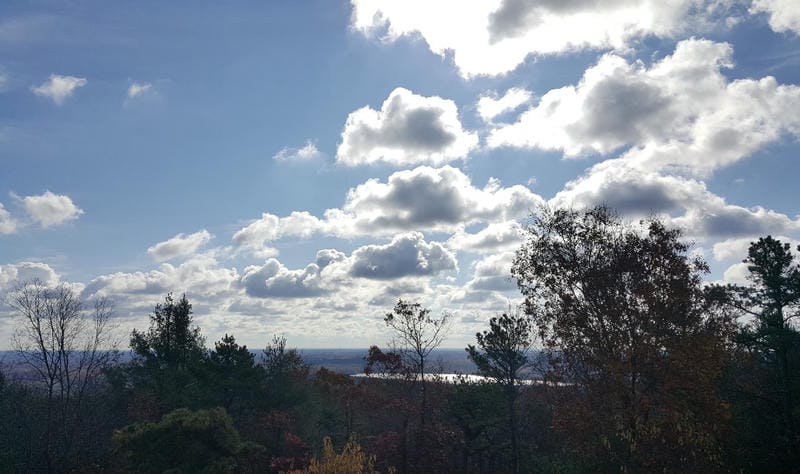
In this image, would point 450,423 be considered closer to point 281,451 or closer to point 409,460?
point 409,460

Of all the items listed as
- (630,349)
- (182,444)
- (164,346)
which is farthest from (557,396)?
(164,346)

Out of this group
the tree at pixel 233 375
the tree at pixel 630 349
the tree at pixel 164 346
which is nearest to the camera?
the tree at pixel 630 349

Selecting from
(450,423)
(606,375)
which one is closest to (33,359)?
(450,423)

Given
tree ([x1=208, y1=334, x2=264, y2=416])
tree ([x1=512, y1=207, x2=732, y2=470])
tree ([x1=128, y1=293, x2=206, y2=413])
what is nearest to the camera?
tree ([x1=512, y1=207, x2=732, y2=470])

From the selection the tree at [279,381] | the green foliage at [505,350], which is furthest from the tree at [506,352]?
the tree at [279,381]

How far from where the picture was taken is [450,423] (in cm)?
3625

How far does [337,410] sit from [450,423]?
10396 mm

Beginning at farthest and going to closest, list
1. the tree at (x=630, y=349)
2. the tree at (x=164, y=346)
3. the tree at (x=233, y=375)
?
the tree at (x=164, y=346) → the tree at (x=233, y=375) → the tree at (x=630, y=349)

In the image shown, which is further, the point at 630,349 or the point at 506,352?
the point at 506,352

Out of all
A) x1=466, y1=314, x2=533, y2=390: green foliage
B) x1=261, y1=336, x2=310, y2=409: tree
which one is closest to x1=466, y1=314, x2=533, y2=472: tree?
x1=466, y1=314, x2=533, y2=390: green foliage

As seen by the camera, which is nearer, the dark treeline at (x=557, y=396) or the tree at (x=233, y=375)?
the dark treeline at (x=557, y=396)

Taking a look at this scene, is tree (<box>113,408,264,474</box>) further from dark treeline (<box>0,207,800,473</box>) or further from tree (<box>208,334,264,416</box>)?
tree (<box>208,334,264,416</box>)

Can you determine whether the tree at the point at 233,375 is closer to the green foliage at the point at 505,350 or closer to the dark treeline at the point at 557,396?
the dark treeline at the point at 557,396

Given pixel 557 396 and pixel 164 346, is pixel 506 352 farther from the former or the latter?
pixel 164 346
